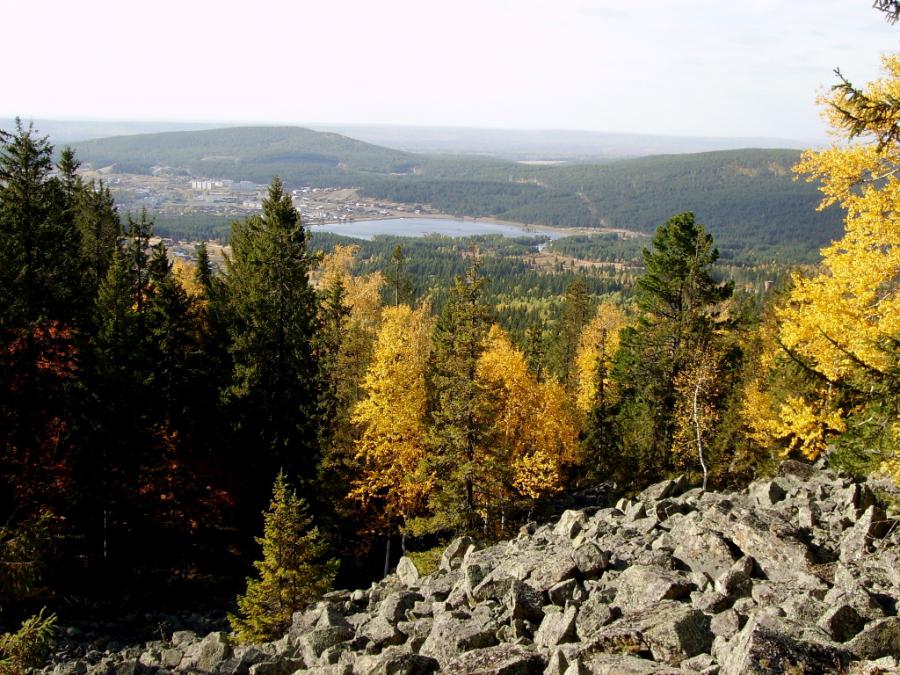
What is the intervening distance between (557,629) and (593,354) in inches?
1399

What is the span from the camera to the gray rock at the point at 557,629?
1130cm

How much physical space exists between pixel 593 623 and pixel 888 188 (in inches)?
404

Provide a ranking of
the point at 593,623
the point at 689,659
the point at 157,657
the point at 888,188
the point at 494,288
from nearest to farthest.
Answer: the point at 689,659 < the point at 593,623 < the point at 888,188 < the point at 157,657 < the point at 494,288

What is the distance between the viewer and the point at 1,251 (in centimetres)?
2291

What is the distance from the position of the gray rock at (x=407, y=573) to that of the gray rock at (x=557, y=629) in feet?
22.1

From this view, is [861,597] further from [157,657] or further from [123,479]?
[123,479]

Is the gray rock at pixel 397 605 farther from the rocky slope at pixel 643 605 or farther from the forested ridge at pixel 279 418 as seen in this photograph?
the forested ridge at pixel 279 418

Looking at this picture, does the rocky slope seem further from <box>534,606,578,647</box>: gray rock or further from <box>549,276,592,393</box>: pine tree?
<box>549,276,592,393</box>: pine tree

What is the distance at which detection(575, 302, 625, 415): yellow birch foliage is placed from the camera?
34.9 m

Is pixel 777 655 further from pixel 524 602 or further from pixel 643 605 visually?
pixel 524 602

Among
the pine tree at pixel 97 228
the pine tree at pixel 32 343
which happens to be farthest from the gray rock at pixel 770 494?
the pine tree at pixel 97 228

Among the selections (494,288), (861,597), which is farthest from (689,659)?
(494,288)

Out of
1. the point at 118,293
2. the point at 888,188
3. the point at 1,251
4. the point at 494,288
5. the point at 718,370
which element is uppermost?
the point at 888,188

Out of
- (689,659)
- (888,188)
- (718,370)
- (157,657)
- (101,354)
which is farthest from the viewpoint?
(718,370)
